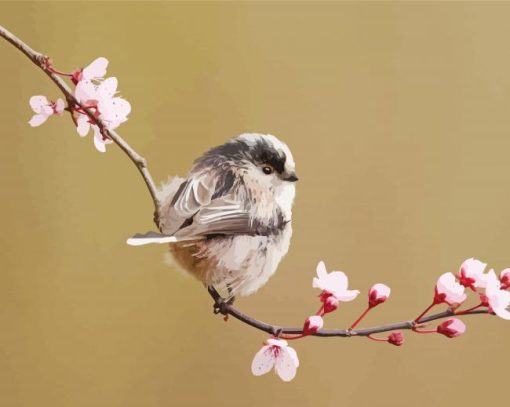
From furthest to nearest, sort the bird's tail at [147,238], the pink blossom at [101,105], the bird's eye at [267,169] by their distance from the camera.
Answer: the bird's eye at [267,169] → the pink blossom at [101,105] → the bird's tail at [147,238]

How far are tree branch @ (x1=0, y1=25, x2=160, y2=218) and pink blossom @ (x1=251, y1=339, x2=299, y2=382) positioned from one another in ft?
0.75

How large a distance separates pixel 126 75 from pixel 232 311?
2.76 feet

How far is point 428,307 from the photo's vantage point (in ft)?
2.58

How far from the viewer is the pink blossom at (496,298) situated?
29.9 inches

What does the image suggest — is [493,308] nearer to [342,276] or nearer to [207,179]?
[342,276]

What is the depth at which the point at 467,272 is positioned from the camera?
2.63 ft

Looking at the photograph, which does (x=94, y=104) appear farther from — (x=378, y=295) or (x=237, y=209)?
(x=378, y=295)

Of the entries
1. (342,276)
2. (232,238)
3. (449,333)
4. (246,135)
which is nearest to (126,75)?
(246,135)

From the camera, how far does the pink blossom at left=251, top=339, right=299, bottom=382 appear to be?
2.56 feet

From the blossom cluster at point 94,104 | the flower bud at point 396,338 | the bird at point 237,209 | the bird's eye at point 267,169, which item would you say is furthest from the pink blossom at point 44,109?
the flower bud at point 396,338

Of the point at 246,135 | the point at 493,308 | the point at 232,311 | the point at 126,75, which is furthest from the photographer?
the point at 126,75

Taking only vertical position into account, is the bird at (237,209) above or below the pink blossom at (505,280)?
above

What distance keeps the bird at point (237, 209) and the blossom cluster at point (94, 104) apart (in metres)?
0.13

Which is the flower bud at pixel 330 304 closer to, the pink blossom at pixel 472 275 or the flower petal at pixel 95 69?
the pink blossom at pixel 472 275
